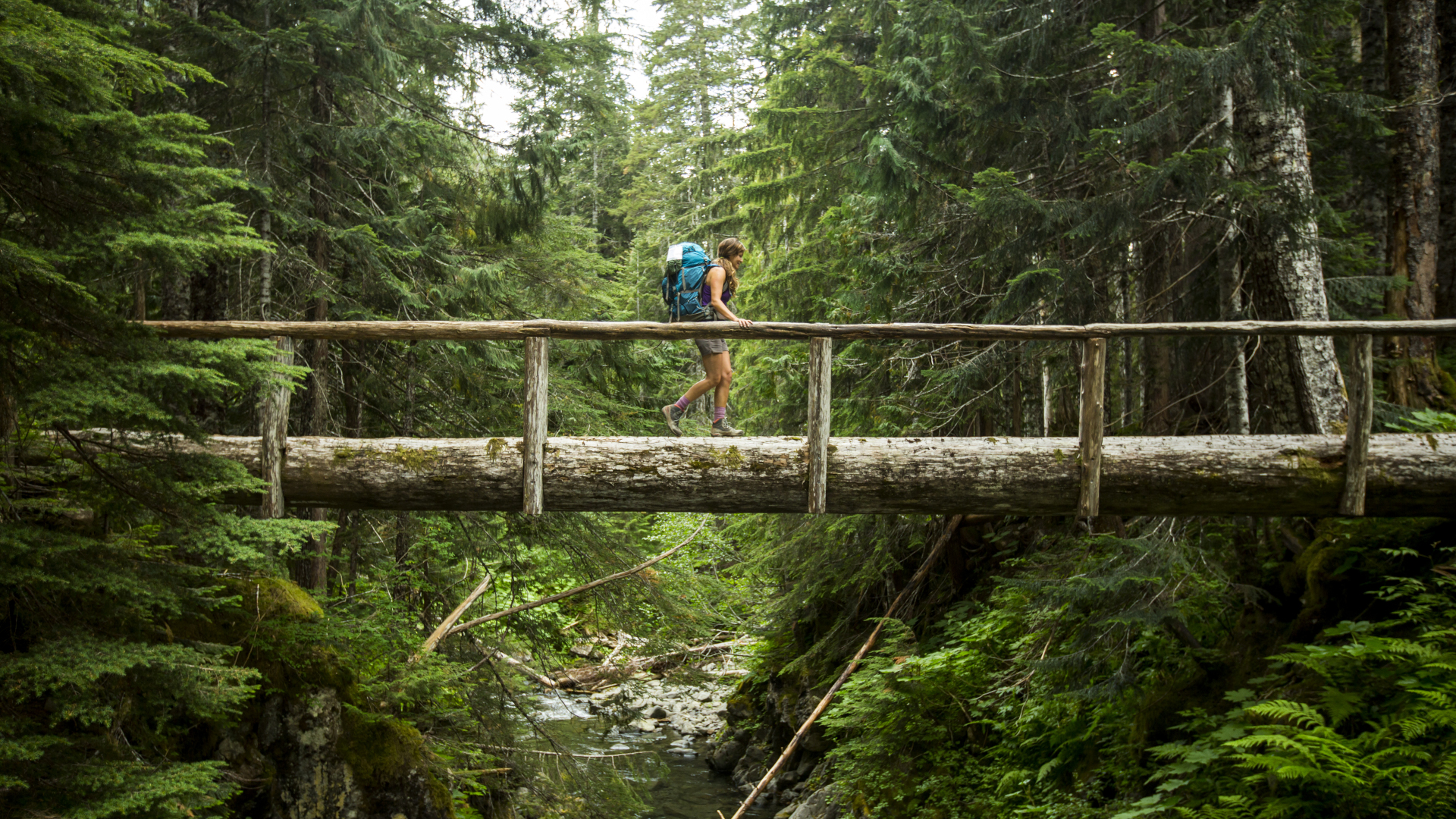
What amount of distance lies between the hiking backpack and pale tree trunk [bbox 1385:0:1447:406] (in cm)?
557

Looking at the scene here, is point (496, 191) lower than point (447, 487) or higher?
higher

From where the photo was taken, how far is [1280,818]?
4.46 metres

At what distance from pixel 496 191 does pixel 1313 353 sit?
25.9 feet

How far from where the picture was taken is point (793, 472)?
550cm

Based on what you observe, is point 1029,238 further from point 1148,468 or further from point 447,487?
point 447,487

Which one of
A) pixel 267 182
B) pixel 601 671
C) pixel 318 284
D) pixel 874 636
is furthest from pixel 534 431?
pixel 601 671

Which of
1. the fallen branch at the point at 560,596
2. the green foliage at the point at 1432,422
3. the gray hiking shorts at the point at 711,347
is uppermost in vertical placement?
the gray hiking shorts at the point at 711,347

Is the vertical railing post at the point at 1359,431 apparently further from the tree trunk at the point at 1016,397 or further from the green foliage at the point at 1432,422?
the tree trunk at the point at 1016,397

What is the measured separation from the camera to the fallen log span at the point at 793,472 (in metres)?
5.44

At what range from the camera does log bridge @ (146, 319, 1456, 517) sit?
211 inches

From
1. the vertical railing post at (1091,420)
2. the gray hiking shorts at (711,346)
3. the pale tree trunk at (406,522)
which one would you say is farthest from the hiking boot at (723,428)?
the pale tree trunk at (406,522)

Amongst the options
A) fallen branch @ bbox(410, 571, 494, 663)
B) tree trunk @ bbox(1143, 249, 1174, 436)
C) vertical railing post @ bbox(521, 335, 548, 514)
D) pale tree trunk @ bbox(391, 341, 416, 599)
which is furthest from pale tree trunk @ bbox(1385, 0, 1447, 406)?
pale tree trunk @ bbox(391, 341, 416, 599)

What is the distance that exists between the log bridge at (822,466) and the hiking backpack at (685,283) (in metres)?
1.05


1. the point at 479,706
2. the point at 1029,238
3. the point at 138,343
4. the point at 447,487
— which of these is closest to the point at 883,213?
the point at 1029,238
